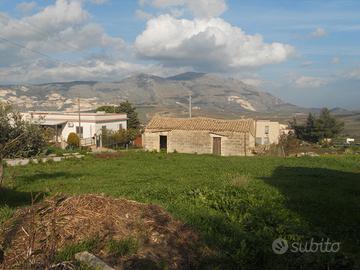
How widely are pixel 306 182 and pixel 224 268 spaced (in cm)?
958

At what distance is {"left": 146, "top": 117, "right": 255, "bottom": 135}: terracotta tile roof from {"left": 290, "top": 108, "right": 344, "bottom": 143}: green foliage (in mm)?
25150

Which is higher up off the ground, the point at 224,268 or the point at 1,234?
the point at 1,234

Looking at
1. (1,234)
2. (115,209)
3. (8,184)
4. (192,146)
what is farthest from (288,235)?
Result: (192,146)

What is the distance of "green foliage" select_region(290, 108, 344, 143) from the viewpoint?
203 feet

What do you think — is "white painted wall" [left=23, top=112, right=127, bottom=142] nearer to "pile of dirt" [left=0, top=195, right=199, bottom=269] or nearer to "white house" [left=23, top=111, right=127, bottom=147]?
"white house" [left=23, top=111, right=127, bottom=147]

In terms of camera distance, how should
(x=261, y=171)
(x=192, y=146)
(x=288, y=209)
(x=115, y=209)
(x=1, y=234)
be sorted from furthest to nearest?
(x=192, y=146) → (x=261, y=171) → (x=288, y=209) → (x=115, y=209) → (x=1, y=234)

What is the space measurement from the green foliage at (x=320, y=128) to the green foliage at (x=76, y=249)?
59.4m

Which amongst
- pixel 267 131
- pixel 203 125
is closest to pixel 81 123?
pixel 203 125

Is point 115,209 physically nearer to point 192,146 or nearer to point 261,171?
point 261,171

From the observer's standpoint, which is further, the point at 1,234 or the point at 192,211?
the point at 192,211

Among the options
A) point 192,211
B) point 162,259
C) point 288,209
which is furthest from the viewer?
point 288,209

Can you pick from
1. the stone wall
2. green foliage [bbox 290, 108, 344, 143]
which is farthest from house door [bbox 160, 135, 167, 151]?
green foliage [bbox 290, 108, 344, 143]

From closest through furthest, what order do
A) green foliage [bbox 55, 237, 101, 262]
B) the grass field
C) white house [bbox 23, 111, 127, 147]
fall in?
1. green foliage [bbox 55, 237, 101, 262]
2. the grass field
3. white house [bbox 23, 111, 127, 147]

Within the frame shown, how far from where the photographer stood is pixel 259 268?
19.5 ft
